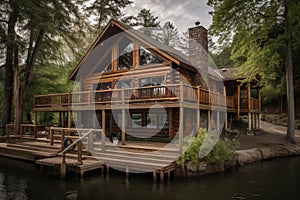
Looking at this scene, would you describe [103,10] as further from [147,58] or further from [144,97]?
[144,97]

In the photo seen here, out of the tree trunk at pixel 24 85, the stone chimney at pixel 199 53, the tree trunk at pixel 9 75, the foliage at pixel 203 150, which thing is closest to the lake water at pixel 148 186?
the foliage at pixel 203 150

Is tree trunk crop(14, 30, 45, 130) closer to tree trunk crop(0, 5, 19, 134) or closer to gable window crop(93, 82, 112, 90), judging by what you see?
tree trunk crop(0, 5, 19, 134)

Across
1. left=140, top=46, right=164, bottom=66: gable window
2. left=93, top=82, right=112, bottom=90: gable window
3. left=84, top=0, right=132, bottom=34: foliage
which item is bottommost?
left=93, top=82, right=112, bottom=90: gable window

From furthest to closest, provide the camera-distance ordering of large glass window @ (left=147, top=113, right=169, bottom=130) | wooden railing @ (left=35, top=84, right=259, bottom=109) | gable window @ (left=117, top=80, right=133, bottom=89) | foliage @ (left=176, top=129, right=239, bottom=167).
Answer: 1. gable window @ (left=117, top=80, right=133, bottom=89)
2. large glass window @ (left=147, top=113, right=169, bottom=130)
3. wooden railing @ (left=35, top=84, right=259, bottom=109)
4. foliage @ (left=176, top=129, right=239, bottom=167)

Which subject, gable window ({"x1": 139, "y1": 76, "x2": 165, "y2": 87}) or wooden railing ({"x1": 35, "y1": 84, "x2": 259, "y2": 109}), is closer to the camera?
wooden railing ({"x1": 35, "y1": 84, "x2": 259, "y2": 109})

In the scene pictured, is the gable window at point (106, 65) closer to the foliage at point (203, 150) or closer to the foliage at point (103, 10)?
the foliage at point (203, 150)

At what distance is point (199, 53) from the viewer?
1462cm

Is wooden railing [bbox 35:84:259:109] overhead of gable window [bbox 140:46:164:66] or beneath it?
beneath

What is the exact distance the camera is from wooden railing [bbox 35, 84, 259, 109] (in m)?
10.6

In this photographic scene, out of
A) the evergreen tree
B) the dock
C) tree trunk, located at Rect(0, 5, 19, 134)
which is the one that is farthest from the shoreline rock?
tree trunk, located at Rect(0, 5, 19, 134)

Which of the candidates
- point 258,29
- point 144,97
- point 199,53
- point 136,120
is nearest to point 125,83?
point 136,120

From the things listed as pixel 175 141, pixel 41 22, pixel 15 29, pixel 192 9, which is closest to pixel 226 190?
pixel 175 141

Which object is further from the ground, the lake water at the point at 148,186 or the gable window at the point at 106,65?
the gable window at the point at 106,65

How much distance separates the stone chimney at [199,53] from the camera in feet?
48.2
